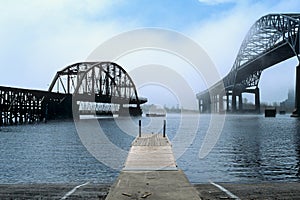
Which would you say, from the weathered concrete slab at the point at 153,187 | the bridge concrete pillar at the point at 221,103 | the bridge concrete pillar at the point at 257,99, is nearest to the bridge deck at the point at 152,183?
the weathered concrete slab at the point at 153,187

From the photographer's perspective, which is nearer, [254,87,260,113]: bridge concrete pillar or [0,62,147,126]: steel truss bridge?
[0,62,147,126]: steel truss bridge

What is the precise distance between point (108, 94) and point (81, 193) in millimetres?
138984

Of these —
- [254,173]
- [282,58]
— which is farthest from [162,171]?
[282,58]

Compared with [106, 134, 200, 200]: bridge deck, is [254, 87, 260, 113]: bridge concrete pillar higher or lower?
higher

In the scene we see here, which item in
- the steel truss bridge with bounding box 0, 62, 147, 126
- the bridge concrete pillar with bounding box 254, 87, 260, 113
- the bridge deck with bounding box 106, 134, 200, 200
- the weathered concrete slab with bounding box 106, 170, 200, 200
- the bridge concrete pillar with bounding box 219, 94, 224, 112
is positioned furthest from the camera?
the bridge concrete pillar with bounding box 219, 94, 224, 112

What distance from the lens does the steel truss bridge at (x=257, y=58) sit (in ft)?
347

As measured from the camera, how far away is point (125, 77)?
16738cm

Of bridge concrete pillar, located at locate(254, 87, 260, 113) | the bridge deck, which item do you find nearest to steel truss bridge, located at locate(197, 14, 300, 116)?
bridge concrete pillar, located at locate(254, 87, 260, 113)

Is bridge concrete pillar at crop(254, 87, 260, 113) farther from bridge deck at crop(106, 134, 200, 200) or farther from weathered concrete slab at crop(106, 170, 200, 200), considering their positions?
weathered concrete slab at crop(106, 170, 200, 200)

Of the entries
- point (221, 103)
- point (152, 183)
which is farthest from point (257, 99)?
point (152, 183)

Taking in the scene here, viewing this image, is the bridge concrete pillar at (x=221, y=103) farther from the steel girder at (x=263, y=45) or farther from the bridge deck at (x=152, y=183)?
the bridge deck at (x=152, y=183)

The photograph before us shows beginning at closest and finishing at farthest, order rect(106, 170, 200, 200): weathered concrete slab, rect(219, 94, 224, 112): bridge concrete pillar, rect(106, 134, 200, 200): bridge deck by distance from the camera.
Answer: rect(106, 170, 200, 200): weathered concrete slab → rect(106, 134, 200, 200): bridge deck → rect(219, 94, 224, 112): bridge concrete pillar

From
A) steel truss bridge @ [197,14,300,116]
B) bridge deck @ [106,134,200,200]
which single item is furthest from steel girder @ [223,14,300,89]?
bridge deck @ [106,134,200,200]

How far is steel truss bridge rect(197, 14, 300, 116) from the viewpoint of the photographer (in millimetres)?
105625
